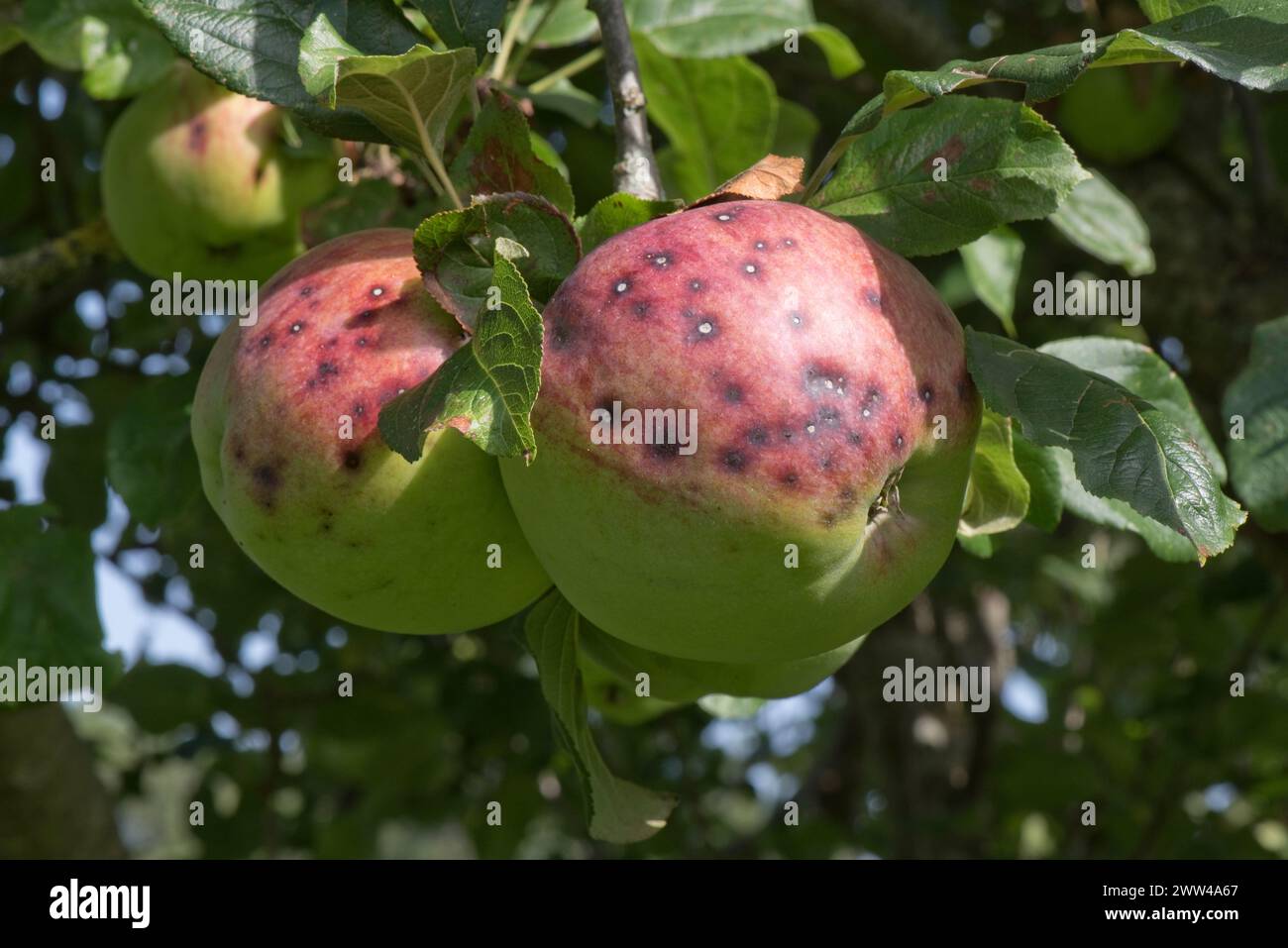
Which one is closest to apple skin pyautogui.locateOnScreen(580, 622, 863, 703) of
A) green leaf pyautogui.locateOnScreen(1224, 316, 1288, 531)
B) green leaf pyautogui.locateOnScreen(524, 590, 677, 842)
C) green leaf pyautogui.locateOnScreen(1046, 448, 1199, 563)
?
green leaf pyautogui.locateOnScreen(524, 590, 677, 842)

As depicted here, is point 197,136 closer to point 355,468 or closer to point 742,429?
point 355,468

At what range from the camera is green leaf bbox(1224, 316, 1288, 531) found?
1.35 metres

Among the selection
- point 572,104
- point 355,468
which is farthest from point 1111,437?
point 572,104

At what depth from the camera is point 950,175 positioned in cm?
96

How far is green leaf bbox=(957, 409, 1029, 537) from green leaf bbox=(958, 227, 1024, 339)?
0.75 meters

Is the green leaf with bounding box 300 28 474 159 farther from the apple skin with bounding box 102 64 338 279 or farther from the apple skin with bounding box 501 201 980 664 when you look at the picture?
the apple skin with bounding box 102 64 338 279

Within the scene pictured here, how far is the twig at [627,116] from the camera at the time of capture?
1002 mm

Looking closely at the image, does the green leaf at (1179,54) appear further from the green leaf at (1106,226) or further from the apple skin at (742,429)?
the green leaf at (1106,226)

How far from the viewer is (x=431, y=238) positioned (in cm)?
91

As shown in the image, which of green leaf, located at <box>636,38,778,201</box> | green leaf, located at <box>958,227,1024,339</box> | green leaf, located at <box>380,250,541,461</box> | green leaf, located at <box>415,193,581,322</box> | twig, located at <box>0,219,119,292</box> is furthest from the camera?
green leaf, located at <box>958,227,1024,339</box>

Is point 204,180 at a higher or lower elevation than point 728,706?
higher

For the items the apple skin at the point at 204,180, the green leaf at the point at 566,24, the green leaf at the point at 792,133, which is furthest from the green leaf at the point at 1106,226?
the apple skin at the point at 204,180

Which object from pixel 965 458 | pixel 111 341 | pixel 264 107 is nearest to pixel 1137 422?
pixel 965 458

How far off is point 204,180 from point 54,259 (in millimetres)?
268
